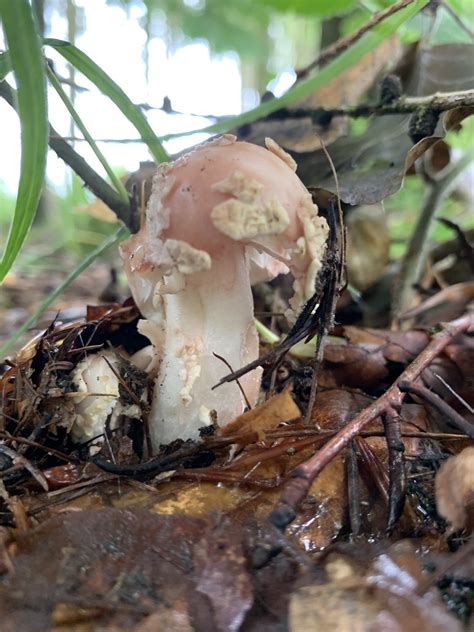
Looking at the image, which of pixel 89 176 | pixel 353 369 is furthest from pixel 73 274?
pixel 353 369

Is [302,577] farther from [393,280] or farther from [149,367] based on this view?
[393,280]

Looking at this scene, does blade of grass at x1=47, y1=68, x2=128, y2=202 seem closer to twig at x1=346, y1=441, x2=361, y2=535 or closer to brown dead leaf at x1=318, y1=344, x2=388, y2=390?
brown dead leaf at x1=318, y1=344, x2=388, y2=390

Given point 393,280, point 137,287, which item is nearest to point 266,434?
point 137,287

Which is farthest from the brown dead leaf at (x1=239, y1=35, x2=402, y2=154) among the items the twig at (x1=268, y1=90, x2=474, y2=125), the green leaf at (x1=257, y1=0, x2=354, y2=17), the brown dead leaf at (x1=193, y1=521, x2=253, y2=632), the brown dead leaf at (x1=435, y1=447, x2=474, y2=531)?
the brown dead leaf at (x1=193, y1=521, x2=253, y2=632)

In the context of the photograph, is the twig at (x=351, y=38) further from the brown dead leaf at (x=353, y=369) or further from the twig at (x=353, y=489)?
the twig at (x=353, y=489)

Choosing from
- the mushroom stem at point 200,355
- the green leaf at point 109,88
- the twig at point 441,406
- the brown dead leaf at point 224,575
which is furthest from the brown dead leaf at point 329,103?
the brown dead leaf at point 224,575
